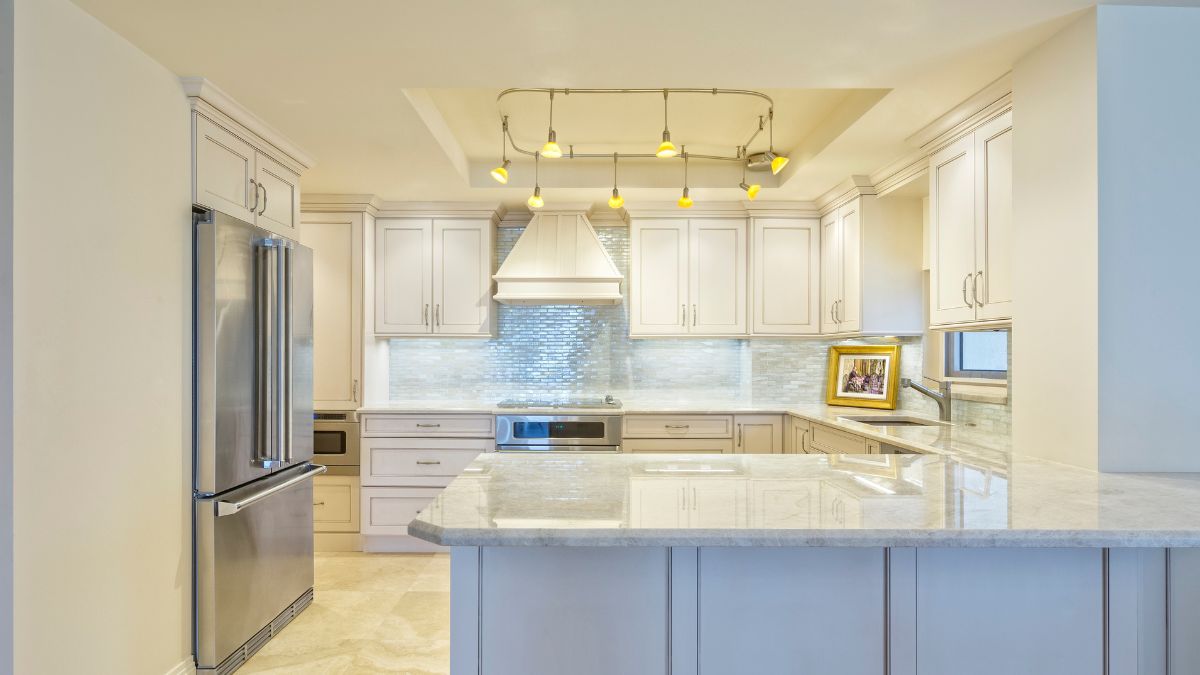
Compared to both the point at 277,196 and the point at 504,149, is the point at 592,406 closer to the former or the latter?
the point at 504,149

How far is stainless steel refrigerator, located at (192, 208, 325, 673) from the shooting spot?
251 centimetres

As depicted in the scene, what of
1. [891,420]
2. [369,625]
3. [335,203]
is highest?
[335,203]

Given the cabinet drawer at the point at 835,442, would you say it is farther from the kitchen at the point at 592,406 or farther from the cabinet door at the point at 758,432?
the cabinet door at the point at 758,432

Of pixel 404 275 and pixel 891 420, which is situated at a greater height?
pixel 404 275

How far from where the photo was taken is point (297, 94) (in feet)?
8.51

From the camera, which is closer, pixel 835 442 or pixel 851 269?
pixel 835 442

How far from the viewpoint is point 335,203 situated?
4250 millimetres

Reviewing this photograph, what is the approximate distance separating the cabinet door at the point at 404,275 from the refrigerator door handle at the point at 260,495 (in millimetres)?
1385

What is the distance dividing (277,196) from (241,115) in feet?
1.49
